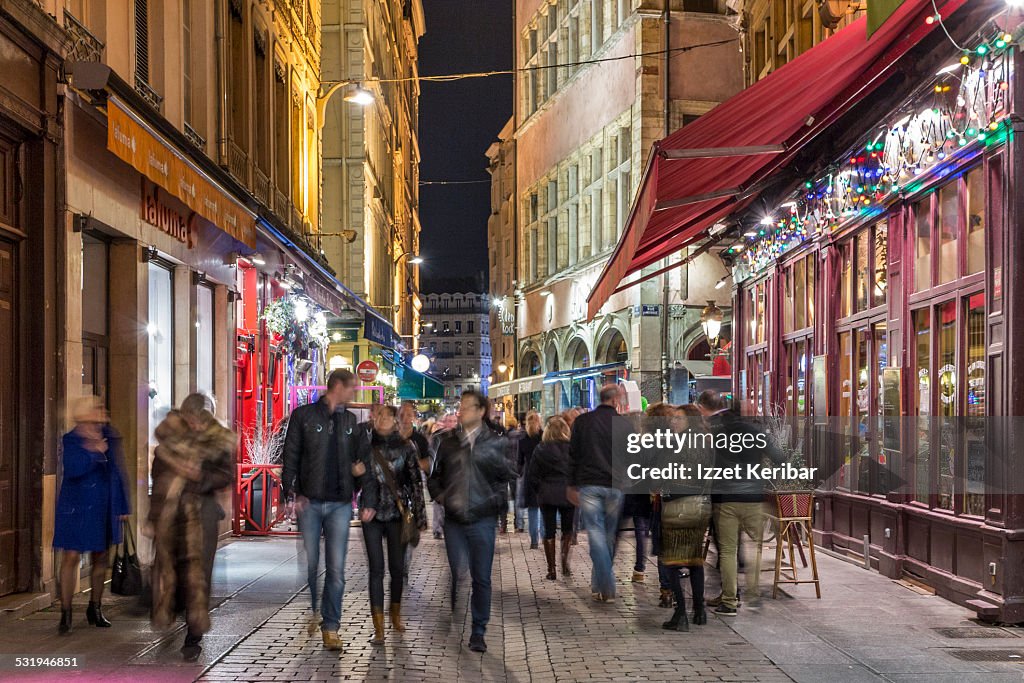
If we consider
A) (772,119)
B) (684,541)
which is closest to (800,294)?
(772,119)

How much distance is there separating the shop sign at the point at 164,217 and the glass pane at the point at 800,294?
313 inches

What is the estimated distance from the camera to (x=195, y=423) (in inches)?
334

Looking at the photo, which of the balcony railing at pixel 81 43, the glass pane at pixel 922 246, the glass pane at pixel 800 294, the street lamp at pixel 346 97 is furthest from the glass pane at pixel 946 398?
the street lamp at pixel 346 97

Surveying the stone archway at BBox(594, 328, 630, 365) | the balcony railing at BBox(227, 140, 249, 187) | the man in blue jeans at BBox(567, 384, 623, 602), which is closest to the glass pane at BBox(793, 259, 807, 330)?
the man in blue jeans at BBox(567, 384, 623, 602)

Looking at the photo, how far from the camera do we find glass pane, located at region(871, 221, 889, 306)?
43.7 feet

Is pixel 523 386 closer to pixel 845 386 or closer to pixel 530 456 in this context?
pixel 530 456

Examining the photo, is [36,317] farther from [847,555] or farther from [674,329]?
[674,329]

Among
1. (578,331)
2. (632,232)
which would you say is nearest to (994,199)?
(632,232)

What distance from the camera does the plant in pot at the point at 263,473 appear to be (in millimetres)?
16891

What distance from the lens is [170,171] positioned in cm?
1216

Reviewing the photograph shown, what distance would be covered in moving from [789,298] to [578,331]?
23.4 m

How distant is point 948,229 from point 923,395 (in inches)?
66.3

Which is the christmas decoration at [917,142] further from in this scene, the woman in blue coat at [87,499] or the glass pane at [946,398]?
the woman in blue coat at [87,499]

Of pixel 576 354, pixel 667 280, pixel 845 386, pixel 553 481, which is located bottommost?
pixel 553 481
